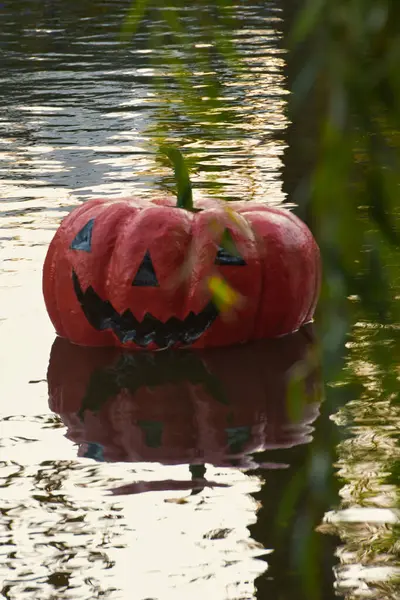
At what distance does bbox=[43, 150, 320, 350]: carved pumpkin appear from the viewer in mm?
5766

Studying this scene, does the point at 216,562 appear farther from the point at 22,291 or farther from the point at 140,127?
the point at 140,127

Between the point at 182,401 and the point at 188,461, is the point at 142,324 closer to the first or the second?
the point at 182,401

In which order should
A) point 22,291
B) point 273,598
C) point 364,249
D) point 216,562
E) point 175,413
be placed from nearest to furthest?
point 364,249
point 273,598
point 216,562
point 175,413
point 22,291

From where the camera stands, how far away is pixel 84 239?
5.93m

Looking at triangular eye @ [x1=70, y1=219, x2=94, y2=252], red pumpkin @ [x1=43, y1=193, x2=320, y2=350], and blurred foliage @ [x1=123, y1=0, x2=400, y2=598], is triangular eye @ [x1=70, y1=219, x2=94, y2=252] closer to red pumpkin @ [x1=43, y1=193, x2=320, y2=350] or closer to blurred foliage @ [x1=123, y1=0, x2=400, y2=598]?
red pumpkin @ [x1=43, y1=193, x2=320, y2=350]

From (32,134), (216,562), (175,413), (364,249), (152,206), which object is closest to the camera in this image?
(364,249)

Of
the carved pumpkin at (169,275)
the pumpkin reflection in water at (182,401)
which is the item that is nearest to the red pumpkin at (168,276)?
the carved pumpkin at (169,275)

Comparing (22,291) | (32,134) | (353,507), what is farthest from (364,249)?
(32,134)

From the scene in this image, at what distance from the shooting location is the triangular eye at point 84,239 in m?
5.90

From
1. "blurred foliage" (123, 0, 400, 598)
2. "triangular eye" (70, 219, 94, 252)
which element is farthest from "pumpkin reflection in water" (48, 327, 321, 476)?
"blurred foliage" (123, 0, 400, 598)

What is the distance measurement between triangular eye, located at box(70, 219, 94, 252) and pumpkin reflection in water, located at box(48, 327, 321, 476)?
483 millimetres

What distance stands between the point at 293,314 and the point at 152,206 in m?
0.80

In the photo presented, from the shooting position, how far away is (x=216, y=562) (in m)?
3.73

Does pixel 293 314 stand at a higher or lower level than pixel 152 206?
lower
